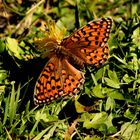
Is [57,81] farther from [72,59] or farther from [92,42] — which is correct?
[92,42]

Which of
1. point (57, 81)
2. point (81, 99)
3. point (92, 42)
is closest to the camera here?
point (57, 81)

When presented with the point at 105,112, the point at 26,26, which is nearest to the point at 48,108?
the point at 105,112

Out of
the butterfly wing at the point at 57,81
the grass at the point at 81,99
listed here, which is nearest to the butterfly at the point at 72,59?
the butterfly wing at the point at 57,81

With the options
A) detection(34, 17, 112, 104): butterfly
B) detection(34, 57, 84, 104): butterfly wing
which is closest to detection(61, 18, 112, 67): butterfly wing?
detection(34, 17, 112, 104): butterfly

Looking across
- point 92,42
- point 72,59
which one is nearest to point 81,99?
point 72,59

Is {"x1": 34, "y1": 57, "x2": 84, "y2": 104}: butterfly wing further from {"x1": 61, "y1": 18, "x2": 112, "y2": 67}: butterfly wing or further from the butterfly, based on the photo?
{"x1": 61, "y1": 18, "x2": 112, "y2": 67}: butterfly wing

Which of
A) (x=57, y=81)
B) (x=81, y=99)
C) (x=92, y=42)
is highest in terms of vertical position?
(x=92, y=42)

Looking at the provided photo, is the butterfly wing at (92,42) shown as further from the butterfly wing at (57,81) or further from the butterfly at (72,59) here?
the butterfly wing at (57,81)
